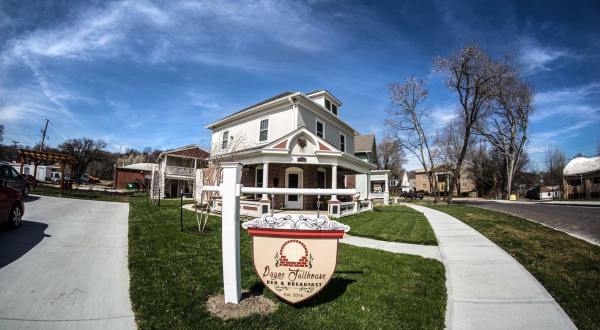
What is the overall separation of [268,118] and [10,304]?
17.1 meters

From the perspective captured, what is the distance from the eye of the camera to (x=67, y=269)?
484 cm

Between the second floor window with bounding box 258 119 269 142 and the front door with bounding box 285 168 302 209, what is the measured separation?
2844mm

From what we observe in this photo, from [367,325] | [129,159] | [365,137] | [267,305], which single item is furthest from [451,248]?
[129,159]

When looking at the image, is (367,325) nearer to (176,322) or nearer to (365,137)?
(176,322)

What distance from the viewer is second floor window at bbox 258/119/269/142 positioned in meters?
19.9

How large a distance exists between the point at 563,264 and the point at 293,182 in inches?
590

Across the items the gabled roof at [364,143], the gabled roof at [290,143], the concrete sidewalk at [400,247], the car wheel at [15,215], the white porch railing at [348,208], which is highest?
the gabled roof at [364,143]

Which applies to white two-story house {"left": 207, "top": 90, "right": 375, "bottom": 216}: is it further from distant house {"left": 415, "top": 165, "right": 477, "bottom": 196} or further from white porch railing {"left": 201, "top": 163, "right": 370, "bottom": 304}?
distant house {"left": 415, "top": 165, "right": 477, "bottom": 196}

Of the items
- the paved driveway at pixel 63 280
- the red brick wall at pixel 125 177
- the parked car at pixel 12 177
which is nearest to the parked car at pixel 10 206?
the paved driveway at pixel 63 280

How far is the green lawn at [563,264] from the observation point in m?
3.96

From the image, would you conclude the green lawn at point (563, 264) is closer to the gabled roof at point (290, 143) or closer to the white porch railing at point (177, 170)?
the gabled roof at point (290, 143)

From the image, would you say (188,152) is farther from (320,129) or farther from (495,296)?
(495,296)

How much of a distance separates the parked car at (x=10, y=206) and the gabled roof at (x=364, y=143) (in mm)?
33425

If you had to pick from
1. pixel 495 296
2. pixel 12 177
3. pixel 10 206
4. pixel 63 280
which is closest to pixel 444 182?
pixel 495 296
